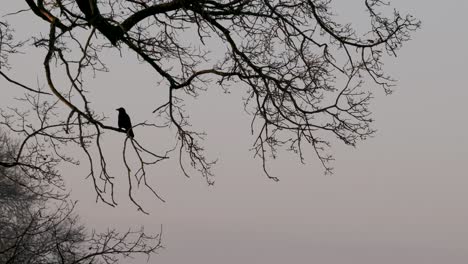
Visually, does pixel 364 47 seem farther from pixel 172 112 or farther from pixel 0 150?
pixel 0 150

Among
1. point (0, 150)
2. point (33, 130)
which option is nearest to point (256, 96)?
point (33, 130)

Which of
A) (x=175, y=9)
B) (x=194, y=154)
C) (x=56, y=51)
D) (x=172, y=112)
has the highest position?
(x=175, y=9)

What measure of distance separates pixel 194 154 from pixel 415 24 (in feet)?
11.6

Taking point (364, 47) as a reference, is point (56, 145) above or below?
below

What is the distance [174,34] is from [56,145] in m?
2.39

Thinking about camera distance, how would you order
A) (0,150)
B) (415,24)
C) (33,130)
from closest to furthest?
(33,130)
(415,24)
(0,150)

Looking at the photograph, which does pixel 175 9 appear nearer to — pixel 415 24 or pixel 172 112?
pixel 172 112

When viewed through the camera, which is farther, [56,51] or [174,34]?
[174,34]

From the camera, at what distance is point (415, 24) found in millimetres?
7738

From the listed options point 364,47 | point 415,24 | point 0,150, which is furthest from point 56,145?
point 0,150

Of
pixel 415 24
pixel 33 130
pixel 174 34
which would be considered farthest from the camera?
pixel 174 34

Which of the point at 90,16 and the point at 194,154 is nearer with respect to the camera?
the point at 90,16

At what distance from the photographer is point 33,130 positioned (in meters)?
7.23

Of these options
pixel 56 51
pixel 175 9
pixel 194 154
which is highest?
pixel 175 9
